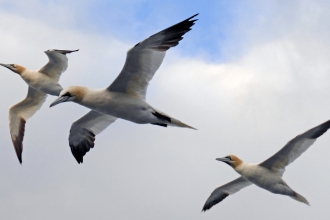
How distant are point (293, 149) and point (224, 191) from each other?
394 centimetres

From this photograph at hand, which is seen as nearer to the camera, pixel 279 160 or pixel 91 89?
pixel 91 89

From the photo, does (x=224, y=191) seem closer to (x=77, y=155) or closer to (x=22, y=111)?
(x=77, y=155)

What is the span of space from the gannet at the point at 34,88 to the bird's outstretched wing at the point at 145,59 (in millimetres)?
5356

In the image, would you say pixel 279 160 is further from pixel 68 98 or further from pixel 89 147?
pixel 68 98

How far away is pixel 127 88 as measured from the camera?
1467cm

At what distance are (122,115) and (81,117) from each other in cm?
326

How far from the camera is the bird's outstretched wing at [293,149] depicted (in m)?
17.9

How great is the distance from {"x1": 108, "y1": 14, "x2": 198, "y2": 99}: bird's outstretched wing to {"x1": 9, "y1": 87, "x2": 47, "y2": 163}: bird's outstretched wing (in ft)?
26.5

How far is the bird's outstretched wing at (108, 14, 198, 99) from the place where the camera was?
13328 mm

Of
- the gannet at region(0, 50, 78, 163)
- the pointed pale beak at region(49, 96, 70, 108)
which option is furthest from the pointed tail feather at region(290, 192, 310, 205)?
the gannet at region(0, 50, 78, 163)

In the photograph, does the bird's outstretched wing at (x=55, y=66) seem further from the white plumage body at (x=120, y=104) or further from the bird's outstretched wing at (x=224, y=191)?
the bird's outstretched wing at (x=224, y=191)

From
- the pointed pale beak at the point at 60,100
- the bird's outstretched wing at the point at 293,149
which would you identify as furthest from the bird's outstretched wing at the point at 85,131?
the bird's outstretched wing at the point at 293,149

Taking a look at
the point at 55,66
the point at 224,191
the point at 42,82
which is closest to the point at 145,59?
the point at 42,82

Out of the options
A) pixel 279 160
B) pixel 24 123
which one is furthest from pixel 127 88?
pixel 24 123
